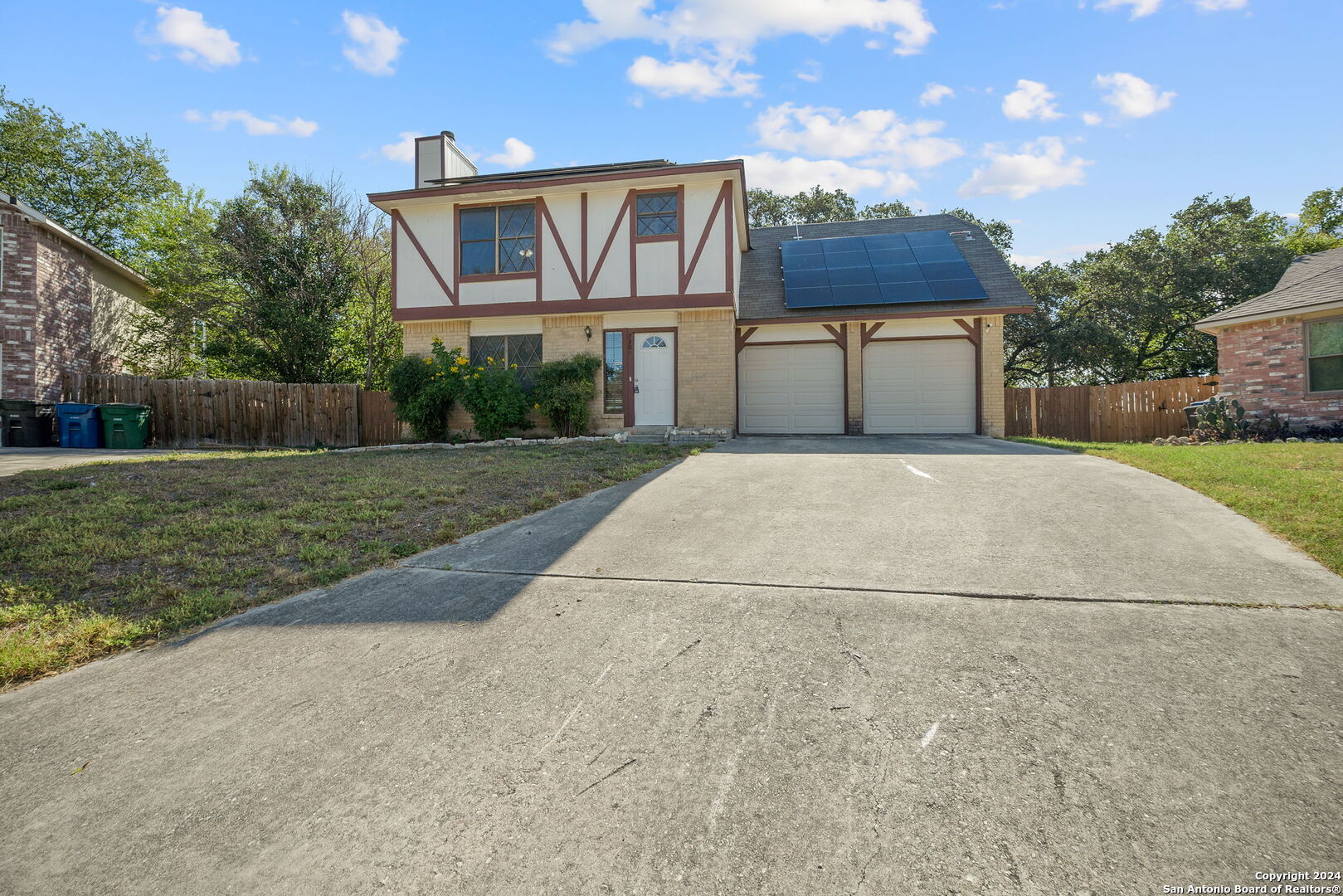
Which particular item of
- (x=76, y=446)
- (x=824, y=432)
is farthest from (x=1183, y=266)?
(x=76, y=446)

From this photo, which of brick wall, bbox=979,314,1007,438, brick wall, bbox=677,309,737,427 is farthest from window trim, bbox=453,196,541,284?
brick wall, bbox=979,314,1007,438

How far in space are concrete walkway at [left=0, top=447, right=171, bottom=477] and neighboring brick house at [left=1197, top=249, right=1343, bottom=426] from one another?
2143 cm

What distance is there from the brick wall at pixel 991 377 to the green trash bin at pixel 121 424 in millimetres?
18981

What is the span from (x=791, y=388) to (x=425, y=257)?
9.08 m

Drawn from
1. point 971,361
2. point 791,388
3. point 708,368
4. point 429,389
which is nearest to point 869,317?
point 791,388

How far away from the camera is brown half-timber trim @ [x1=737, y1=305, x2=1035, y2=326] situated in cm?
1358

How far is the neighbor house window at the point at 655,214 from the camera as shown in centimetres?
1341

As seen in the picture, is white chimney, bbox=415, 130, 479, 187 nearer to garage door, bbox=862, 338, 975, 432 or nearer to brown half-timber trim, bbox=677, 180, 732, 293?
brown half-timber trim, bbox=677, 180, 732, 293

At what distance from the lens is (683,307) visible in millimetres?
13289

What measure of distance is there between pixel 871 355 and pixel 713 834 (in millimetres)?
13925

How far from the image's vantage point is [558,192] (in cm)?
1364

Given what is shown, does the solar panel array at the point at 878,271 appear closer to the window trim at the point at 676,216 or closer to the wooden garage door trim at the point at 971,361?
the wooden garage door trim at the point at 971,361

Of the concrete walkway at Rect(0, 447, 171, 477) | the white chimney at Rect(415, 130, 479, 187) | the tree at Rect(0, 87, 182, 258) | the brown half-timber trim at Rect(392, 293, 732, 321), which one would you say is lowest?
the concrete walkway at Rect(0, 447, 171, 477)

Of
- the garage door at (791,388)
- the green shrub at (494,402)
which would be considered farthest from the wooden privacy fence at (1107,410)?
the green shrub at (494,402)
